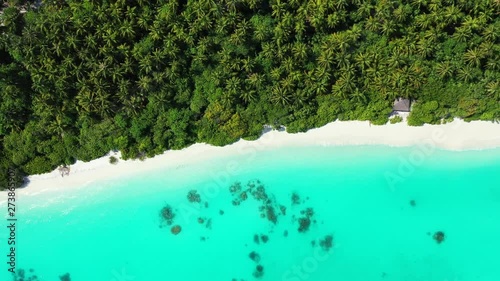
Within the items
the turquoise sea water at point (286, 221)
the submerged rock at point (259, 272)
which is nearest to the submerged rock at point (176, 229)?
the turquoise sea water at point (286, 221)

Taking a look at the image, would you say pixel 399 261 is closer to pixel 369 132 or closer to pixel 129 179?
pixel 369 132

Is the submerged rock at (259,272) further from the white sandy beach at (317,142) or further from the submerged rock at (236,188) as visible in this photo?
the white sandy beach at (317,142)

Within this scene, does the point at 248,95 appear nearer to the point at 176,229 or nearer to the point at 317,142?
the point at 317,142

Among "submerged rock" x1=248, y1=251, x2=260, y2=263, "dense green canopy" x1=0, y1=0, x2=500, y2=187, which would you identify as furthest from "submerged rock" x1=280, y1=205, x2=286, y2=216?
"dense green canopy" x1=0, y1=0, x2=500, y2=187

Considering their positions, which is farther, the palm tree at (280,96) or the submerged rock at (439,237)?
the submerged rock at (439,237)

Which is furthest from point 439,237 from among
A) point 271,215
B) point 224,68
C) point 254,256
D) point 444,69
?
point 224,68

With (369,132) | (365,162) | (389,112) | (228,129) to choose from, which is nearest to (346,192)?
(365,162)
